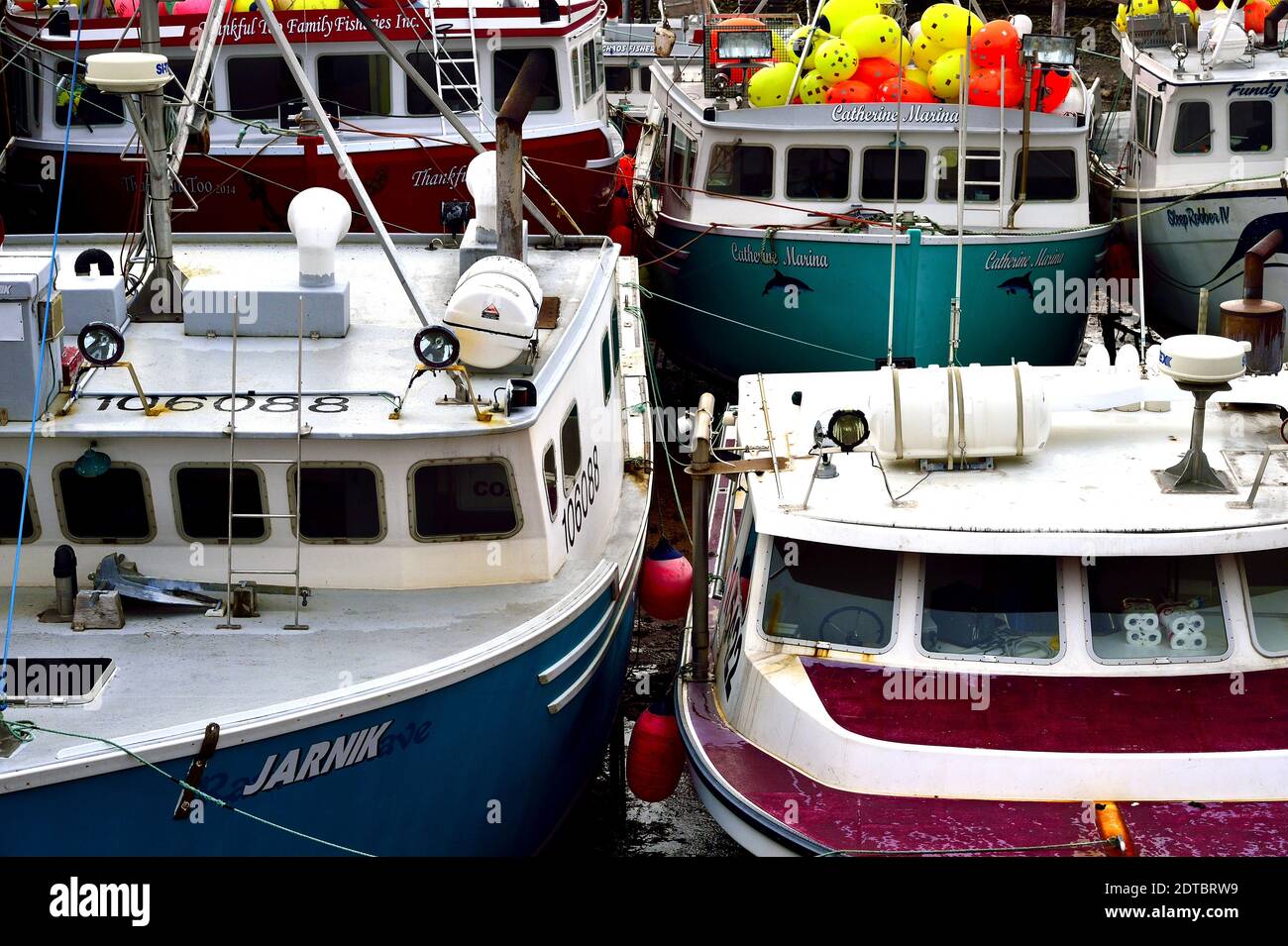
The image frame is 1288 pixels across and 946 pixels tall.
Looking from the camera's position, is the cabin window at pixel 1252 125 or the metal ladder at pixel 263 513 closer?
the metal ladder at pixel 263 513

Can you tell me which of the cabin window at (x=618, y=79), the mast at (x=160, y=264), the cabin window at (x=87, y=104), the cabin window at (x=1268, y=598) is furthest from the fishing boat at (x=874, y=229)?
the cabin window at (x=618, y=79)

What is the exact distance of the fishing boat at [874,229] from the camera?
1524 cm

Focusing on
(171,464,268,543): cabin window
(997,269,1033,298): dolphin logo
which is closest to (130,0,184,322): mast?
(171,464,268,543): cabin window

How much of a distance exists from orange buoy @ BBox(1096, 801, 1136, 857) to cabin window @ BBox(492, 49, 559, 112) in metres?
10.5

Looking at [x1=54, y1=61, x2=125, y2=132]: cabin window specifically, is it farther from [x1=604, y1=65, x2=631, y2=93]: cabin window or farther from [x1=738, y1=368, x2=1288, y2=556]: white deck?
[x1=738, y1=368, x2=1288, y2=556]: white deck

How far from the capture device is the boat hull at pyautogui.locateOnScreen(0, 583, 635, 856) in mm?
6867

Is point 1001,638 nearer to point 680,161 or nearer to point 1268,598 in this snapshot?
point 1268,598

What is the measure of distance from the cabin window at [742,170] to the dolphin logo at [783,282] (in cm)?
83

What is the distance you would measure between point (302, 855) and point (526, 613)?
1657 mm

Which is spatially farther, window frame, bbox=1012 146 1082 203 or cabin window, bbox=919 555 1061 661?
window frame, bbox=1012 146 1082 203

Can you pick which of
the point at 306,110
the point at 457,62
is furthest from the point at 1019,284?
the point at 306,110

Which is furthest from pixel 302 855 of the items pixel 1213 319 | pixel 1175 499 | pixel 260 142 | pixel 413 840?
pixel 1213 319

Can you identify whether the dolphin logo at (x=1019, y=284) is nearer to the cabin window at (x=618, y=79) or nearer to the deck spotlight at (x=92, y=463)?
the deck spotlight at (x=92, y=463)

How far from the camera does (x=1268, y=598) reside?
7895mm
